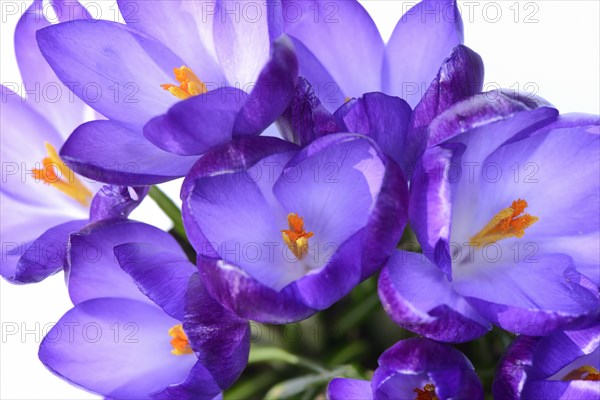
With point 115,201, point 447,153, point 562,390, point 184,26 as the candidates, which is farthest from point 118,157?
point 562,390

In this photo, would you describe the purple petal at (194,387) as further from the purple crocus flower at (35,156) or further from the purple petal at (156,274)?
the purple crocus flower at (35,156)

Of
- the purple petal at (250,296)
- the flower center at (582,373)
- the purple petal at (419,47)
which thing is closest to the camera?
the purple petal at (250,296)

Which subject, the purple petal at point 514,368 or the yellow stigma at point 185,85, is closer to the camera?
the purple petal at point 514,368

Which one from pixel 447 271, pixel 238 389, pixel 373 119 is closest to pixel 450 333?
pixel 447 271

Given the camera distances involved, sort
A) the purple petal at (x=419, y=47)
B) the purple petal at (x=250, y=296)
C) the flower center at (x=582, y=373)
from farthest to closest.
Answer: the purple petal at (x=419, y=47), the flower center at (x=582, y=373), the purple petal at (x=250, y=296)

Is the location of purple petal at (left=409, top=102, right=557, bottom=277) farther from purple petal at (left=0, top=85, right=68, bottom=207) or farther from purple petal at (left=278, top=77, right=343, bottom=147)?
purple petal at (left=0, top=85, right=68, bottom=207)

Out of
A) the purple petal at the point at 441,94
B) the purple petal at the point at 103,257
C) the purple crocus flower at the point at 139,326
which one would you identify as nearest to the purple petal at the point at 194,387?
the purple crocus flower at the point at 139,326

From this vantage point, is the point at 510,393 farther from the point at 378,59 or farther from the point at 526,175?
the point at 378,59
